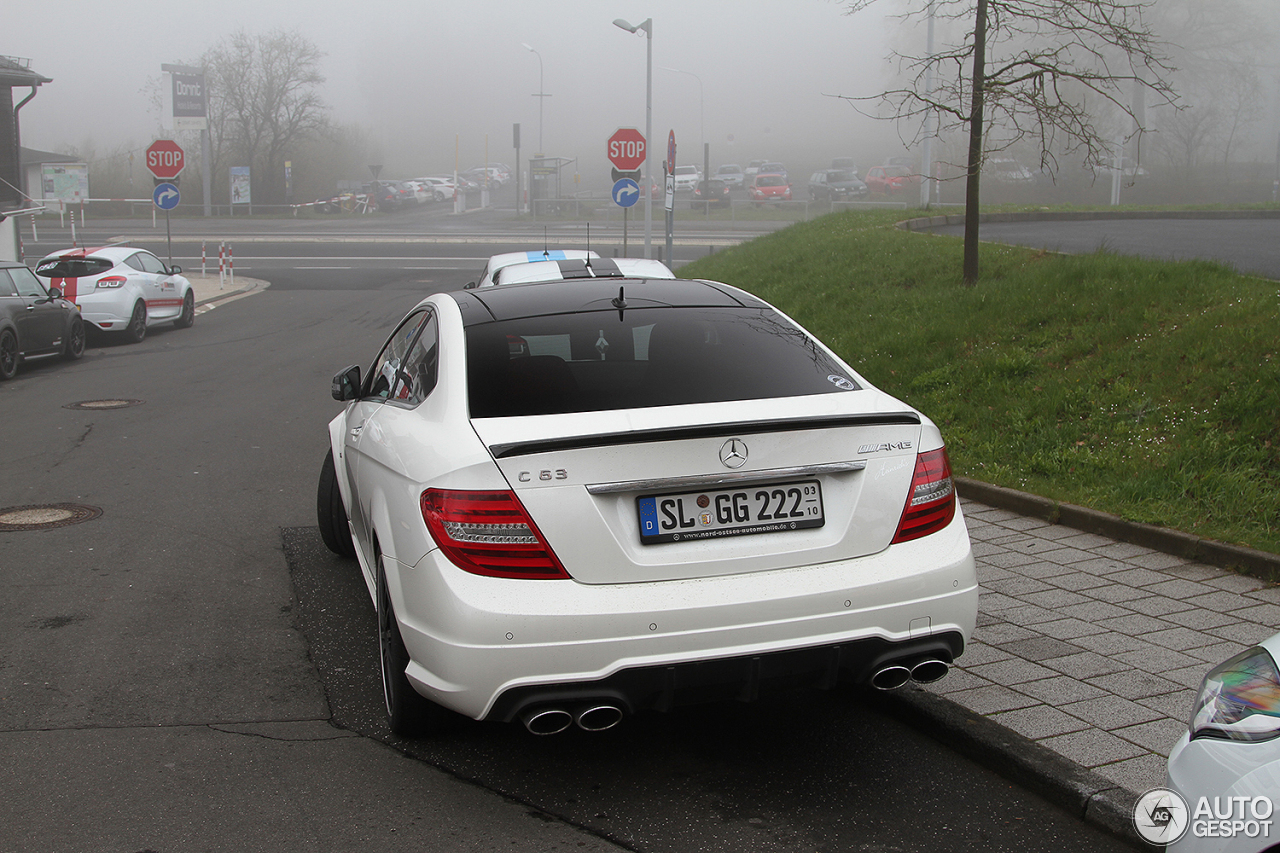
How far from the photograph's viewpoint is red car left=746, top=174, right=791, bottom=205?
5681 cm

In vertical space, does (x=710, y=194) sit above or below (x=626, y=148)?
above

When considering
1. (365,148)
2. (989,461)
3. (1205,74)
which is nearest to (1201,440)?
(989,461)

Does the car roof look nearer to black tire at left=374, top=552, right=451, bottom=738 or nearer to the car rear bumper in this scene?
black tire at left=374, top=552, right=451, bottom=738

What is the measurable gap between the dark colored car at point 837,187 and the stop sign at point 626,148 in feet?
99.9

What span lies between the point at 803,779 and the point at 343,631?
2354 mm

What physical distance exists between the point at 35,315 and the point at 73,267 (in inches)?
167

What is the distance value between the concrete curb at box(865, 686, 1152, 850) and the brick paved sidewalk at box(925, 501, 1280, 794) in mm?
66

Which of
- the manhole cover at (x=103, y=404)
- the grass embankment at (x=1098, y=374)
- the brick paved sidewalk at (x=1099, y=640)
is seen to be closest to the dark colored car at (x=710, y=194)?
the manhole cover at (x=103, y=404)

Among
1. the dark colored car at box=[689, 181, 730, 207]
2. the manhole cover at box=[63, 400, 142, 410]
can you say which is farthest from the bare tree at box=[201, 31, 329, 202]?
the manhole cover at box=[63, 400, 142, 410]

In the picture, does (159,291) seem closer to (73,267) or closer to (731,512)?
(73,267)

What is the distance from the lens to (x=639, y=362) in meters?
4.02

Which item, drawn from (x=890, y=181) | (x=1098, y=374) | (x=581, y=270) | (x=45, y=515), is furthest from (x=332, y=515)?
(x=890, y=181)

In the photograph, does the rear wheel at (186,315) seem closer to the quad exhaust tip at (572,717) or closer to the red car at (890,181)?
the quad exhaust tip at (572,717)

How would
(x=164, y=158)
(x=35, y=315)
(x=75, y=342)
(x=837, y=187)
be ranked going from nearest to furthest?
(x=35, y=315) < (x=75, y=342) < (x=164, y=158) < (x=837, y=187)
